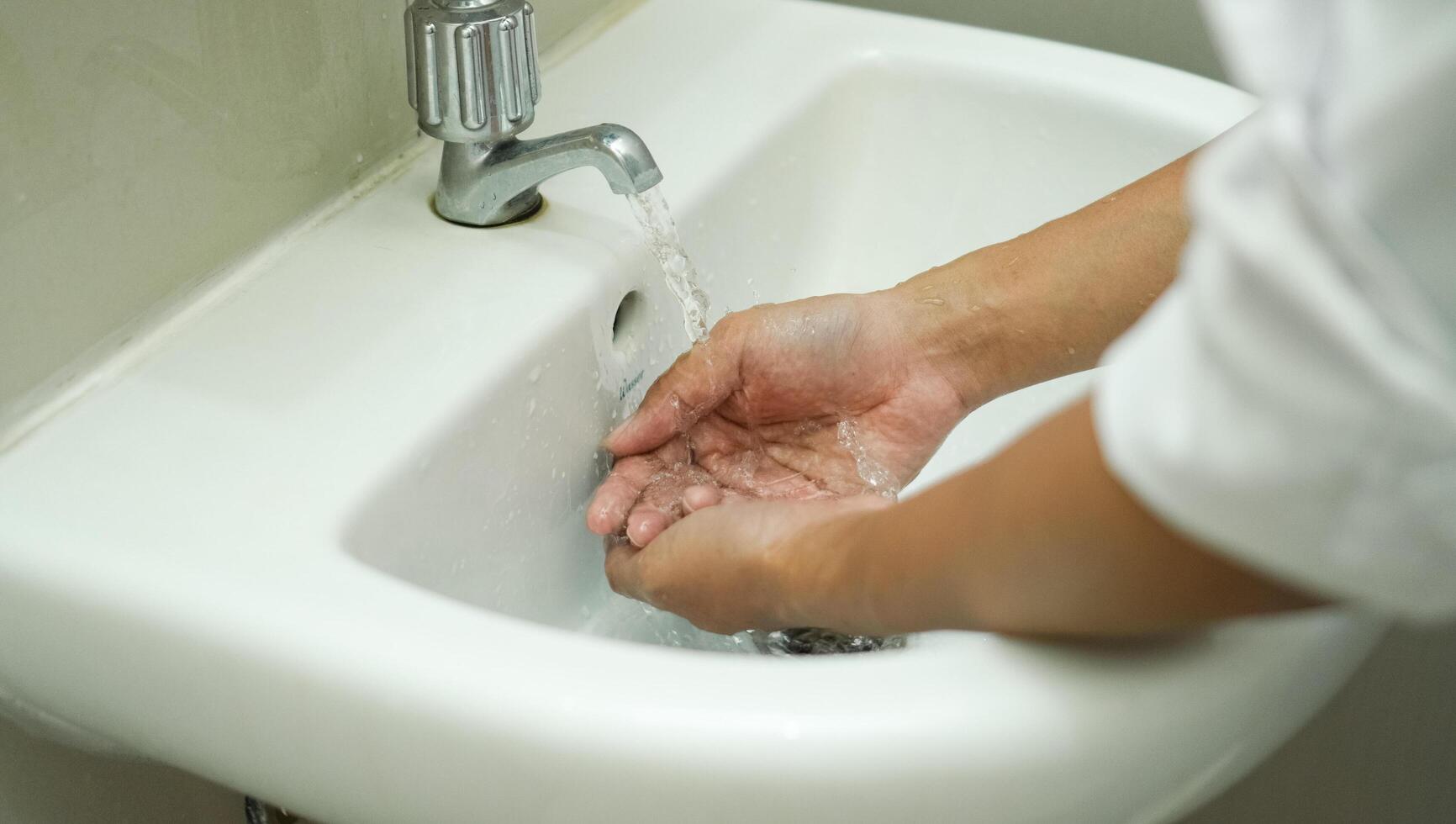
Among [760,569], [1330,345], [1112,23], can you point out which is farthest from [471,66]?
[1112,23]

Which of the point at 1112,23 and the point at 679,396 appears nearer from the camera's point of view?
the point at 679,396

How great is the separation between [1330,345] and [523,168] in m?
0.37

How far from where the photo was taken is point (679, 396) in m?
0.54

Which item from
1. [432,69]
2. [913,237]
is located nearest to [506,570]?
[432,69]

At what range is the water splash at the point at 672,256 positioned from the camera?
52 cm

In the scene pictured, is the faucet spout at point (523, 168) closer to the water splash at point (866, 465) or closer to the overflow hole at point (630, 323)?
the overflow hole at point (630, 323)

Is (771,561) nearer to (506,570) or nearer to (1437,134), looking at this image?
(506,570)

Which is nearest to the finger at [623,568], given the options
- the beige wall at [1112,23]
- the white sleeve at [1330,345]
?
the white sleeve at [1330,345]

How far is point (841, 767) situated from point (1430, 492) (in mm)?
150

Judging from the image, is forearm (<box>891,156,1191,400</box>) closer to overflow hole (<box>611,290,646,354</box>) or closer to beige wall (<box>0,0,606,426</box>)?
overflow hole (<box>611,290,646,354</box>)

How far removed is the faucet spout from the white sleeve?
28 cm

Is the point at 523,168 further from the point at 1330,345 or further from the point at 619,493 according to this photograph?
the point at 1330,345

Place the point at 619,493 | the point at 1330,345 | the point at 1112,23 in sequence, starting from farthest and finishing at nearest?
the point at 1112,23, the point at 619,493, the point at 1330,345

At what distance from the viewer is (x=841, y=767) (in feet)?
1.02
